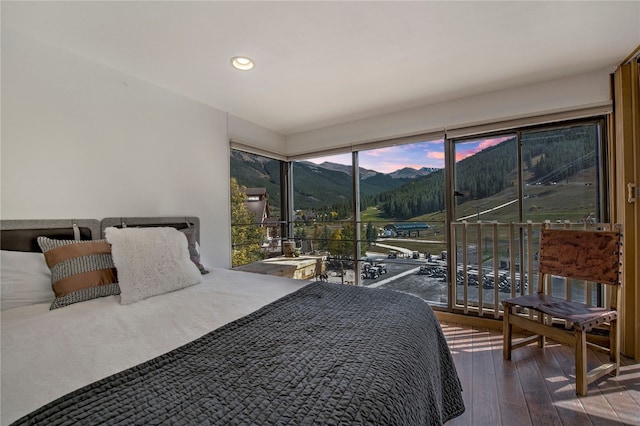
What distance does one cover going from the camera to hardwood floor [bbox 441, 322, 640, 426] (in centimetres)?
152

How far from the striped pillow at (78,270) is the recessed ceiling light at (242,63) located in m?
1.51

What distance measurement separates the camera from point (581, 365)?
5.57ft

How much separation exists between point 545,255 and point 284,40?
8.49 feet

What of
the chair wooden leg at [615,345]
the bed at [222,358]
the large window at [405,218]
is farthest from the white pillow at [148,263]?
the chair wooden leg at [615,345]

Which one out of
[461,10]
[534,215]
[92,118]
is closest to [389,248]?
[534,215]

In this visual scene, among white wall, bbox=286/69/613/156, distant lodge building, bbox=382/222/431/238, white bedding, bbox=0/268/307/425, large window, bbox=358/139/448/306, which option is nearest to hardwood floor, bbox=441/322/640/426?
large window, bbox=358/139/448/306

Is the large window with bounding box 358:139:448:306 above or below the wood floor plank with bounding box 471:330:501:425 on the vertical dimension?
above

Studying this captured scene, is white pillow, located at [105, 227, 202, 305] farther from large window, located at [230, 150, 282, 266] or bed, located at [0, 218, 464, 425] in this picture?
large window, located at [230, 150, 282, 266]

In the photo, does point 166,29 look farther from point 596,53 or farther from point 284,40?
point 596,53

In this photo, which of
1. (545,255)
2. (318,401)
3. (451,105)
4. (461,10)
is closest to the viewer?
(318,401)

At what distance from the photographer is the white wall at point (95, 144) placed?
162 cm

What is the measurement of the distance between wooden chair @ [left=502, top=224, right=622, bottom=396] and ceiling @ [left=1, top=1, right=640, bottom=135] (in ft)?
4.46

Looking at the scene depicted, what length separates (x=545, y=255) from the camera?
88.6 inches

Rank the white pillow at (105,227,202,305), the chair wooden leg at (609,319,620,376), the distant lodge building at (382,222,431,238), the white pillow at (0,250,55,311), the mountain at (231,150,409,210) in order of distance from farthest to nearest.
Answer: the mountain at (231,150,409,210)
the distant lodge building at (382,222,431,238)
the chair wooden leg at (609,319,620,376)
the white pillow at (105,227,202,305)
the white pillow at (0,250,55,311)
